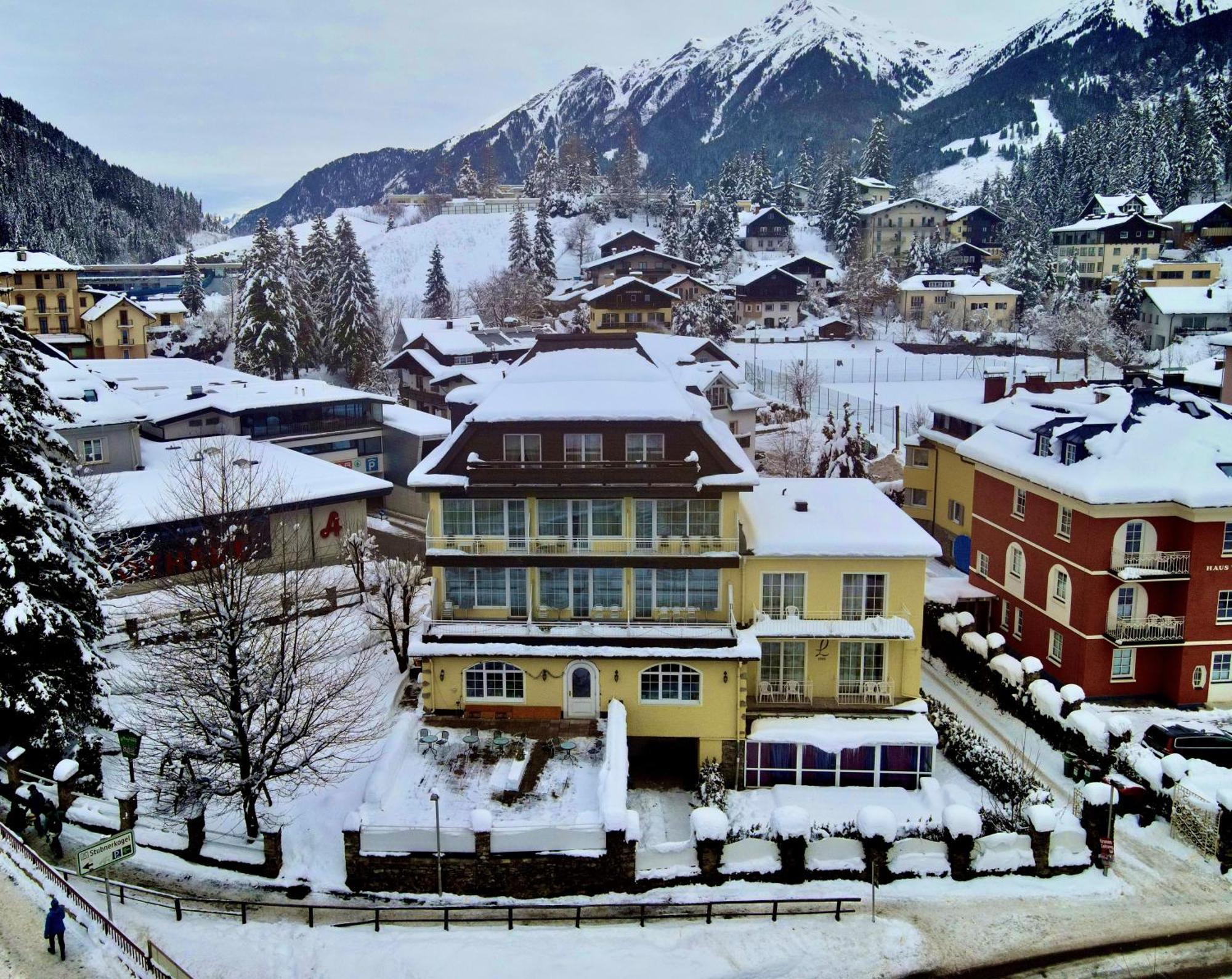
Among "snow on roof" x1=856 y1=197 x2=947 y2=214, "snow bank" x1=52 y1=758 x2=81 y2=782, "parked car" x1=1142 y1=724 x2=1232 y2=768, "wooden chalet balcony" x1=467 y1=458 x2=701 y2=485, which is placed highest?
"snow on roof" x1=856 y1=197 x2=947 y2=214

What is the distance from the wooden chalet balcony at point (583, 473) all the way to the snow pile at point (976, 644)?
13478 millimetres

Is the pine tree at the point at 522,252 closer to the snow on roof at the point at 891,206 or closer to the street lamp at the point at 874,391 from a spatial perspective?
the street lamp at the point at 874,391

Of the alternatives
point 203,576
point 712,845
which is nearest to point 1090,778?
point 712,845

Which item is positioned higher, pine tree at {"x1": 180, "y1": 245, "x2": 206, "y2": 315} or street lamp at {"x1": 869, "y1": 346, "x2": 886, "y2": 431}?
pine tree at {"x1": 180, "y1": 245, "x2": 206, "y2": 315}

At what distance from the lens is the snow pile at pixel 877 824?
Result: 22.1 metres

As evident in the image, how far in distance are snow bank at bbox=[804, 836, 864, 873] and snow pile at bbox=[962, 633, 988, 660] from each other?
13321mm

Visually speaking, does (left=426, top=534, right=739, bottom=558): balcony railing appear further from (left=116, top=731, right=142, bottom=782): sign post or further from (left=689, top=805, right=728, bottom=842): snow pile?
(left=116, top=731, right=142, bottom=782): sign post

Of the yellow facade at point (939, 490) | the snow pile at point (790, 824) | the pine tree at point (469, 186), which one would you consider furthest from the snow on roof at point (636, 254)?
the snow pile at point (790, 824)

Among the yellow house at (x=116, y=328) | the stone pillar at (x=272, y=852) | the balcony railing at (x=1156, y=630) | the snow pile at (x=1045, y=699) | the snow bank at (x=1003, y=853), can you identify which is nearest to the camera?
the stone pillar at (x=272, y=852)

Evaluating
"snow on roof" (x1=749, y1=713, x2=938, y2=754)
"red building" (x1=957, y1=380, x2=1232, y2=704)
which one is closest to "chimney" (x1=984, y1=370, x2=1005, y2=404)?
"red building" (x1=957, y1=380, x2=1232, y2=704)

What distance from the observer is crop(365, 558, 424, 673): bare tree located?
108 feet

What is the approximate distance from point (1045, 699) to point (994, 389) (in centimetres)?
1812

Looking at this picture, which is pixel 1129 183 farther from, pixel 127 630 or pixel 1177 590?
pixel 127 630

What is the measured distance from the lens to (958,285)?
99188mm
